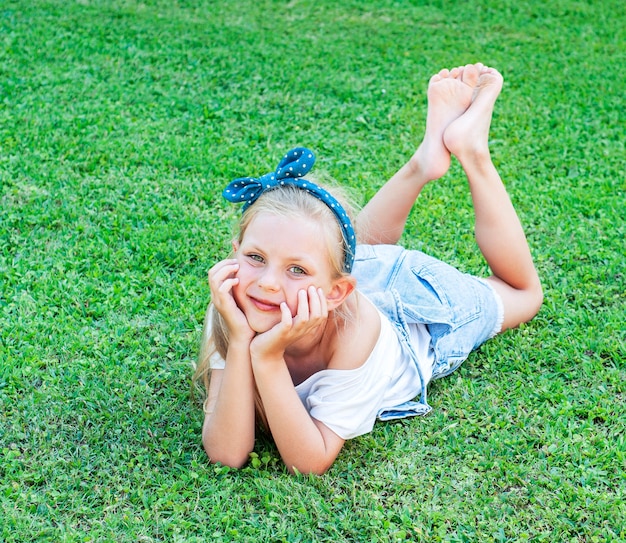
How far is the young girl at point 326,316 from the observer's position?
2.71 m

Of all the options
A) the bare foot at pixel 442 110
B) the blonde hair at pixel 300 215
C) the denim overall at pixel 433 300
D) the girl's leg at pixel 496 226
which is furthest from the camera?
the bare foot at pixel 442 110

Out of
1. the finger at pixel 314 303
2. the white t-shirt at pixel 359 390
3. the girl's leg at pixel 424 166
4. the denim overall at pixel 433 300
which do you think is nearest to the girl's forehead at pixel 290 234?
the finger at pixel 314 303

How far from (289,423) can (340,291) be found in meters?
0.47

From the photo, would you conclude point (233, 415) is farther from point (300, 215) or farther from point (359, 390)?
point (300, 215)

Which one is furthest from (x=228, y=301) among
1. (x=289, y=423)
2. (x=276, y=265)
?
(x=289, y=423)

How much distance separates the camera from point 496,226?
11.8ft

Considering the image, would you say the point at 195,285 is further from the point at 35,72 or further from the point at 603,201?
the point at 35,72

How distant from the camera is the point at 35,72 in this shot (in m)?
6.09

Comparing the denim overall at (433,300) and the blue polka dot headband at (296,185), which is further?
the denim overall at (433,300)

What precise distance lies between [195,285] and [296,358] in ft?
3.42

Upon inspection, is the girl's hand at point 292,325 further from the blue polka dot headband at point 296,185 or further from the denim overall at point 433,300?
the denim overall at point 433,300

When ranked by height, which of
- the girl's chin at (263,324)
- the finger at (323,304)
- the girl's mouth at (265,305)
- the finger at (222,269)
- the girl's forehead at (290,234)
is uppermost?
the girl's forehead at (290,234)

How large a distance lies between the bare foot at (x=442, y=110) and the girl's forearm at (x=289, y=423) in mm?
1374

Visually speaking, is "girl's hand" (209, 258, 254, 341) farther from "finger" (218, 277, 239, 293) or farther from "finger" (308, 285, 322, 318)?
"finger" (308, 285, 322, 318)
